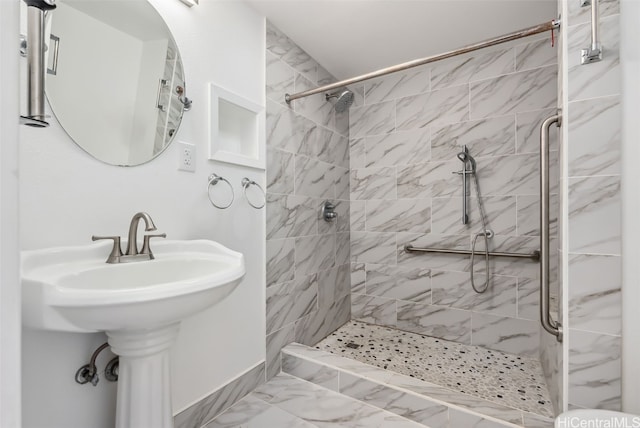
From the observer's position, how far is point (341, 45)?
2.23 metres

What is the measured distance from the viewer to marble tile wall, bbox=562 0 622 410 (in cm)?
111

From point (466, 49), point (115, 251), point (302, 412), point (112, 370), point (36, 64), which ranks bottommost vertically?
point (302, 412)

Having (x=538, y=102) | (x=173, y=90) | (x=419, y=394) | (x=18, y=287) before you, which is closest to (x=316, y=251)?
(x=419, y=394)

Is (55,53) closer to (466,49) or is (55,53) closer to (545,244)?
(466,49)

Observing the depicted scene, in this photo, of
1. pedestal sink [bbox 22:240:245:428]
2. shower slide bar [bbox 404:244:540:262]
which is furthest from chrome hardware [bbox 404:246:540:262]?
pedestal sink [bbox 22:240:245:428]

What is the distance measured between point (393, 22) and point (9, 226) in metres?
2.19

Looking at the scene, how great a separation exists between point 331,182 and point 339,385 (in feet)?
4.88

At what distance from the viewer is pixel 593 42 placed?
1100mm

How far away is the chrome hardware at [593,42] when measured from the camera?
107cm

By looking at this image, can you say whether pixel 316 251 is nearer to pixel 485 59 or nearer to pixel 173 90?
pixel 173 90

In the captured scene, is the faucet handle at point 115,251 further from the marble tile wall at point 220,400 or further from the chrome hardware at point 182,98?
the marble tile wall at point 220,400

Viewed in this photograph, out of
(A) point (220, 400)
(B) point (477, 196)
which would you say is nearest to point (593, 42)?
(B) point (477, 196)

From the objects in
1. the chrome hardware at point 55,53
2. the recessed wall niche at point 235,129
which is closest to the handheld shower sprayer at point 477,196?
the recessed wall niche at point 235,129

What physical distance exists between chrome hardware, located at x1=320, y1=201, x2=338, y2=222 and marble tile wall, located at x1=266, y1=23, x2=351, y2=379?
0.05 meters
